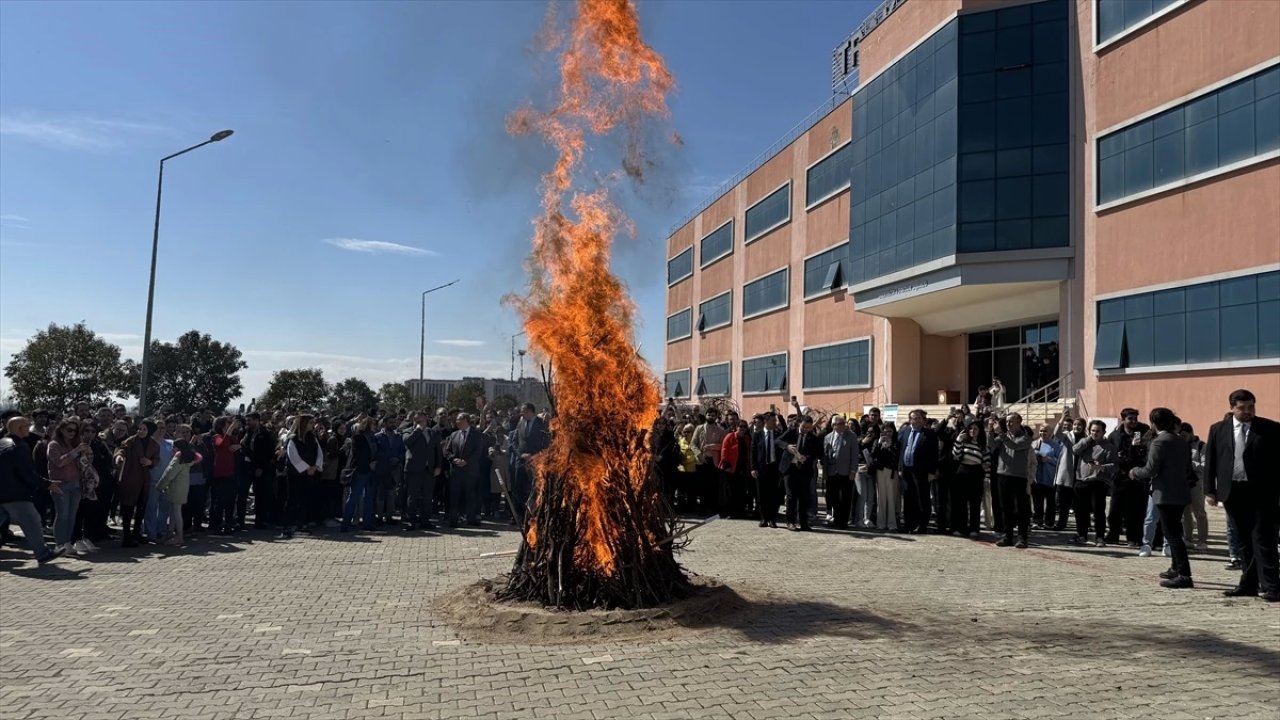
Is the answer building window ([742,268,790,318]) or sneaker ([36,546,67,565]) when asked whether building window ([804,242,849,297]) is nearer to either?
building window ([742,268,790,318])

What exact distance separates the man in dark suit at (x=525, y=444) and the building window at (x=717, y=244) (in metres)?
40.6

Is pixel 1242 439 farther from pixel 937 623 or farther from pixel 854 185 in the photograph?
pixel 854 185

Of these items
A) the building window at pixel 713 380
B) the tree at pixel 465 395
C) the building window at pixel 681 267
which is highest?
the building window at pixel 681 267

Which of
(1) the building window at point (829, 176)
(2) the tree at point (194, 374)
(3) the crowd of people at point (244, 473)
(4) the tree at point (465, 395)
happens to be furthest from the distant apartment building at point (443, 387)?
(3) the crowd of people at point (244, 473)

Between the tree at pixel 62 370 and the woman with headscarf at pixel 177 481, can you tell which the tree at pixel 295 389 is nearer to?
the tree at pixel 62 370

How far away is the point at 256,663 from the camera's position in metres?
6.12

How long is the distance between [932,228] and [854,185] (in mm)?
7224

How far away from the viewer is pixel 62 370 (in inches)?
1351

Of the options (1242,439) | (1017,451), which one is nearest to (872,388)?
(1017,451)

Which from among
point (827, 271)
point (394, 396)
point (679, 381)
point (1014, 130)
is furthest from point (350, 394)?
point (1014, 130)

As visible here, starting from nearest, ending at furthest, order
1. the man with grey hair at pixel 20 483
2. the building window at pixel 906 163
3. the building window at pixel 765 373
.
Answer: the man with grey hair at pixel 20 483, the building window at pixel 906 163, the building window at pixel 765 373

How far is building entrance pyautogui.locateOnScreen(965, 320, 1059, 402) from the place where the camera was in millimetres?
29625

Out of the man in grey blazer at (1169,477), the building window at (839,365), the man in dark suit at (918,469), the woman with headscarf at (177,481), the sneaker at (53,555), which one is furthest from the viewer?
the building window at (839,365)

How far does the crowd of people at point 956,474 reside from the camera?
12.1 m
